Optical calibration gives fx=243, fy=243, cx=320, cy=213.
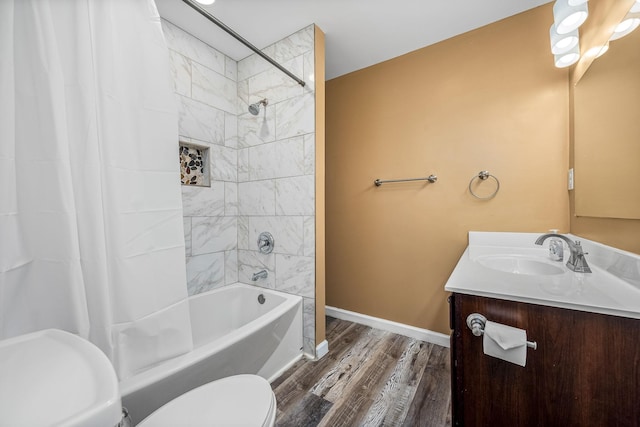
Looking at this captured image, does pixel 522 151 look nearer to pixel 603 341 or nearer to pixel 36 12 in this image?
pixel 603 341

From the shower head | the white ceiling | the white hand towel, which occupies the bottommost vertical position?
the white hand towel

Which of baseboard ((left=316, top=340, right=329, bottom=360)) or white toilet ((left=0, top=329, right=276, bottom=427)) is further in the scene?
baseboard ((left=316, top=340, right=329, bottom=360))

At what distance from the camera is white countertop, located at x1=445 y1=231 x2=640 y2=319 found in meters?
0.74

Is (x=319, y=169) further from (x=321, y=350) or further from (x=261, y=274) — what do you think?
(x=321, y=350)

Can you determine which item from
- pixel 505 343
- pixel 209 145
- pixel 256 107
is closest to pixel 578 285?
pixel 505 343

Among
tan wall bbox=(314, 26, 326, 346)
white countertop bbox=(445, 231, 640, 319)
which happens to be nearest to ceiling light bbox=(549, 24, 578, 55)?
white countertop bbox=(445, 231, 640, 319)

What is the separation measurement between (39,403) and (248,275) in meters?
1.75

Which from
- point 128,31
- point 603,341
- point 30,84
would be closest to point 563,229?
point 603,341

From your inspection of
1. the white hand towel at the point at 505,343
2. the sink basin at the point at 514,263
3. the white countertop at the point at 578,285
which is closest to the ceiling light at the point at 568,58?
the white countertop at the point at 578,285

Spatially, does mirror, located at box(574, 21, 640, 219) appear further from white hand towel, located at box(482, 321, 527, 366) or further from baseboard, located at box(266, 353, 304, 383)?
baseboard, located at box(266, 353, 304, 383)

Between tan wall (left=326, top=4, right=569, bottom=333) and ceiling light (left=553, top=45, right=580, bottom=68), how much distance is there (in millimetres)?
140

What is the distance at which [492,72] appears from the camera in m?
1.72

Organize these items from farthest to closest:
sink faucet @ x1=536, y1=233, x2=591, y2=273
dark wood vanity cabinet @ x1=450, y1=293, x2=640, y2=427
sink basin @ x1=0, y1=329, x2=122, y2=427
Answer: sink faucet @ x1=536, y1=233, x2=591, y2=273, dark wood vanity cabinet @ x1=450, y1=293, x2=640, y2=427, sink basin @ x1=0, y1=329, x2=122, y2=427

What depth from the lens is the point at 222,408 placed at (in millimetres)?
786
